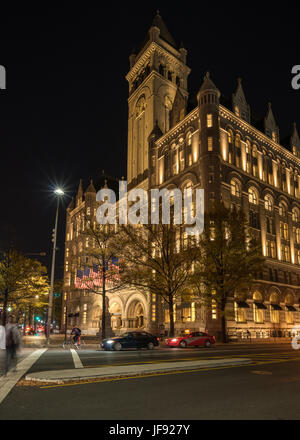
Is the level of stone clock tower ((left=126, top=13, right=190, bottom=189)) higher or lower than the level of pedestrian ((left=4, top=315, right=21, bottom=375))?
higher

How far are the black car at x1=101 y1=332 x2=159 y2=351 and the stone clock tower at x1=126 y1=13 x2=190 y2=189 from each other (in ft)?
113

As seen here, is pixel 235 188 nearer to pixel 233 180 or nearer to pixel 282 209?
pixel 233 180

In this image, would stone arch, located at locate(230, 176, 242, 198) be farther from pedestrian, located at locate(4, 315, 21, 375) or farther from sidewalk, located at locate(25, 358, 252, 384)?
pedestrian, located at locate(4, 315, 21, 375)

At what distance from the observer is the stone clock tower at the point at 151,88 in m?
62.3

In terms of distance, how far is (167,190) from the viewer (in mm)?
48156

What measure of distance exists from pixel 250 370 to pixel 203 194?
30.8 meters

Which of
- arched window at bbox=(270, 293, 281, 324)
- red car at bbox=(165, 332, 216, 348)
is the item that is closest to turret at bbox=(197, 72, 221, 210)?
arched window at bbox=(270, 293, 281, 324)

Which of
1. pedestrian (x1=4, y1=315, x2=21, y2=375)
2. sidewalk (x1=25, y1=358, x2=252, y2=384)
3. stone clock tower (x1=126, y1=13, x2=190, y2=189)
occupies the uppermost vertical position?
stone clock tower (x1=126, y1=13, x2=190, y2=189)

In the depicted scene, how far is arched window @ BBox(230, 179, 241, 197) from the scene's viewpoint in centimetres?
4491

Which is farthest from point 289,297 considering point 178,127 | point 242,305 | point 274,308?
point 178,127

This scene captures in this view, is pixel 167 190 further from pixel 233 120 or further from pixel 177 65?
pixel 177 65

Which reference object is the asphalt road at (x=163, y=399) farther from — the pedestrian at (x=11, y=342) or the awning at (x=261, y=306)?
the awning at (x=261, y=306)
